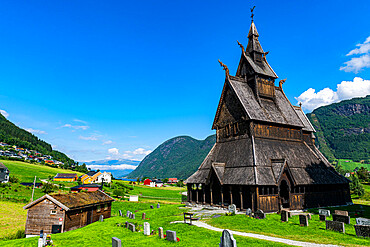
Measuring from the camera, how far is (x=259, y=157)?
34.7 metres

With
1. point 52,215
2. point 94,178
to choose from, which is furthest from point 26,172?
point 52,215

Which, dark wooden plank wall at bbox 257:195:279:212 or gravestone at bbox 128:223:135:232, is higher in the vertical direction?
dark wooden plank wall at bbox 257:195:279:212

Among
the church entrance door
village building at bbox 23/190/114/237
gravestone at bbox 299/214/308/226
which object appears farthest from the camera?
the church entrance door

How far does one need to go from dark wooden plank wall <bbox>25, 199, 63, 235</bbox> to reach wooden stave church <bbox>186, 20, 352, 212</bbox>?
20.8 m

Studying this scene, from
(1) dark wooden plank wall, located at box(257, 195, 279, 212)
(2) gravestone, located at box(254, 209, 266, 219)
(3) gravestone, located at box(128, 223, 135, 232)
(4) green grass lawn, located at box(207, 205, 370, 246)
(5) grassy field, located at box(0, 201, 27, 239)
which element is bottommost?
(5) grassy field, located at box(0, 201, 27, 239)

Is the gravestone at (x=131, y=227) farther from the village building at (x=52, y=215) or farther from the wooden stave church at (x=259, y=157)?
the wooden stave church at (x=259, y=157)

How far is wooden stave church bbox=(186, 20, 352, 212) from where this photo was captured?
32531 millimetres

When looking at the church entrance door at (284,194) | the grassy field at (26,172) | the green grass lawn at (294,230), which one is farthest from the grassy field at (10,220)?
the grassy field at (26,172)

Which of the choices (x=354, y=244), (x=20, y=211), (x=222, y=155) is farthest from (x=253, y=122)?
(x=20, y=211)

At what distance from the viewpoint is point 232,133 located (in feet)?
136

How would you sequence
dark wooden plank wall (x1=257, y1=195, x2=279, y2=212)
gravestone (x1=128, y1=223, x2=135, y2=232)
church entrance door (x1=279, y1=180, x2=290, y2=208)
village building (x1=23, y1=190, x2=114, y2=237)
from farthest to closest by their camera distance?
church entrance door (x1=279, y1=180, x2=290, y2=208)
dark wooden plank wall (x1=257, y1=195, x2=279, y2=212)
village building (x1=23, y1=190, x2=114, y2=237)
gravestone (x1=128, y1=223, x2=135, y2=232)

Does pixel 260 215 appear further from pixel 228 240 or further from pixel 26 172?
pixel 26 172

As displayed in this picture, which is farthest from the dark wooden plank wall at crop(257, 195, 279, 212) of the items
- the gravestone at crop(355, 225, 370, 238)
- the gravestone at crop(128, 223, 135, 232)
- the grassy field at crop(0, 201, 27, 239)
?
the grassy field at crop(0, 201, 27, 239)

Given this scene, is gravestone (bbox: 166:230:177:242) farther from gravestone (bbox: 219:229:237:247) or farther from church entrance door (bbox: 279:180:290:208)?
church entrance door (bbox: 279:180:290:208)
